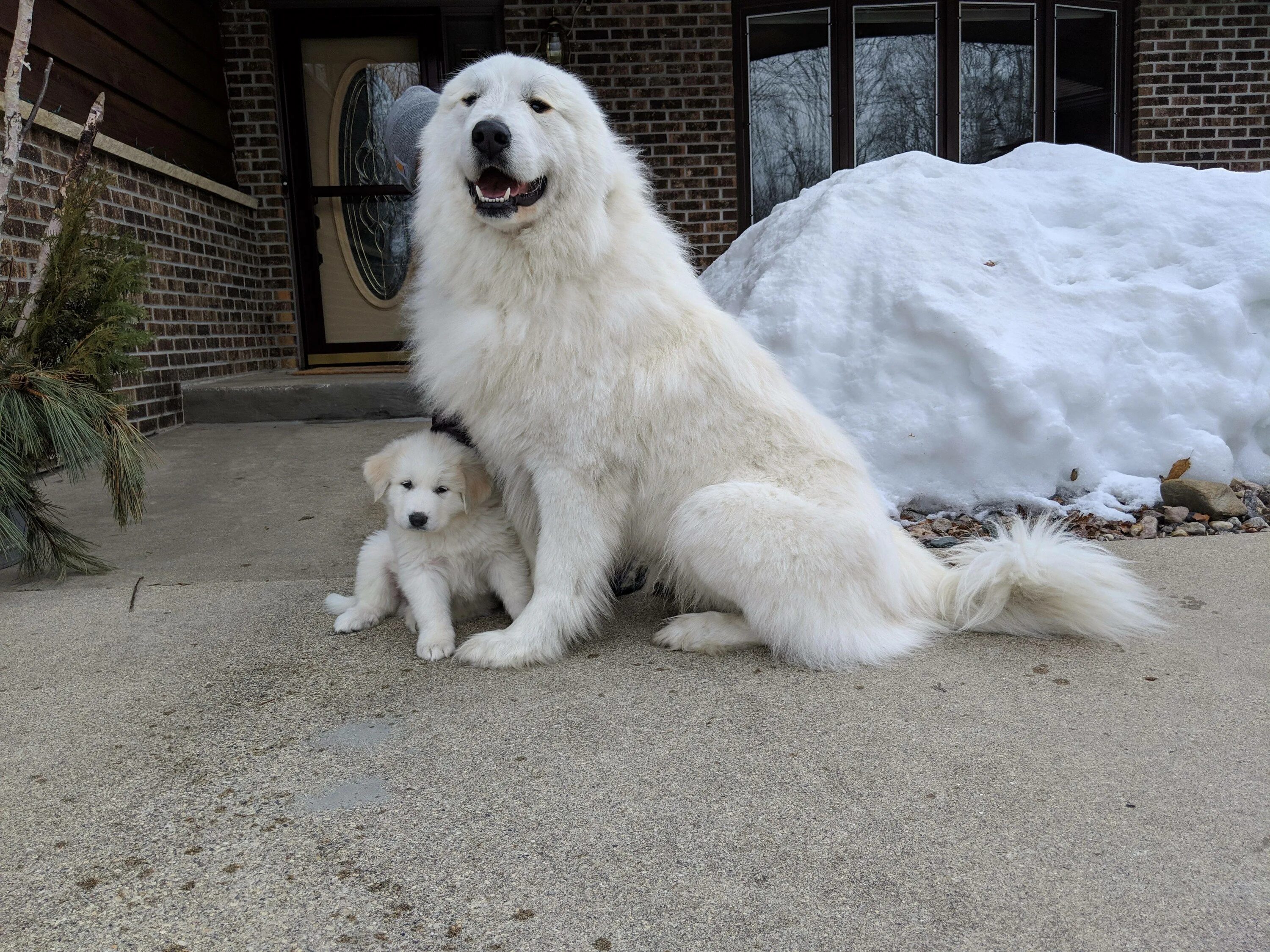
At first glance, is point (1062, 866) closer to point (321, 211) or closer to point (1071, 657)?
point (1071, 657)

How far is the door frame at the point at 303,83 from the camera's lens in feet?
25.5

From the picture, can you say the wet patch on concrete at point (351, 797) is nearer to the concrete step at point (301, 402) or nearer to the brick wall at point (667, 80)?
the concrete step at point (301, 402)

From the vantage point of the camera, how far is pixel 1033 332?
430 cm

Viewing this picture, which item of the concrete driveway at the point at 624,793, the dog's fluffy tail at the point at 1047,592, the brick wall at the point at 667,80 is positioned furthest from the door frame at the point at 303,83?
the dog's fluffy tail at the point at 1047,592

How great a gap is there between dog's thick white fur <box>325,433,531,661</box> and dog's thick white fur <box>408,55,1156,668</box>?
12cm

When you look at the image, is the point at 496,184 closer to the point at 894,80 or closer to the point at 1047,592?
the point at 1047,592

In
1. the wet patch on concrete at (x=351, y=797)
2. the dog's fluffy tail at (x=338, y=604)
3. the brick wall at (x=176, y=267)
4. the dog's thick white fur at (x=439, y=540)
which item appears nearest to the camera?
the wet patch on concrete at (x=351, y=797)

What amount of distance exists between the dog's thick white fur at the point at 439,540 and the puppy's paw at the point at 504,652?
10 cm

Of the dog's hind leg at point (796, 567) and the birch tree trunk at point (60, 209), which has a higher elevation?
the birch tree trunk at point (60, 209)

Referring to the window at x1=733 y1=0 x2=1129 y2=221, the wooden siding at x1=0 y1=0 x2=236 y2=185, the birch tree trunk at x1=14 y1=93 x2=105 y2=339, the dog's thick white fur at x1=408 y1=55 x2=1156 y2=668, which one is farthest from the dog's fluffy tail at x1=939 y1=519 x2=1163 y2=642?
the window at x1=733 y1=0 x2=1129 y2=221

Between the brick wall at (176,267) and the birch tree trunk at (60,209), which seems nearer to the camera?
the birch tree trunk at (60,209)

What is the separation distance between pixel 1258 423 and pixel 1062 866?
3794 millimetres

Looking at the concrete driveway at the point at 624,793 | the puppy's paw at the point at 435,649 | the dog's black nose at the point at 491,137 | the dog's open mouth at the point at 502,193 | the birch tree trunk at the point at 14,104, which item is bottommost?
the concrete driveway at the point at 624,793

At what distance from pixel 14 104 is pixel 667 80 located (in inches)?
230
